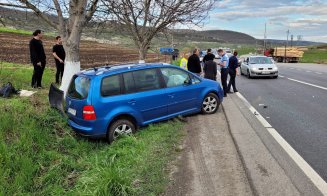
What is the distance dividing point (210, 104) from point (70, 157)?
408 cm

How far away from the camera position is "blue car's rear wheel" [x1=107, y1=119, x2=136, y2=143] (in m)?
7.21

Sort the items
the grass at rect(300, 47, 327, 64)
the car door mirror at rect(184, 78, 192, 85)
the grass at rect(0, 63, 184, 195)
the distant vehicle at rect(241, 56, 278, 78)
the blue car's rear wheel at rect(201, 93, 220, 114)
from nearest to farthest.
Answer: the grass at rect(0, 63, 184, 195)
the car door mirror at rect(184, 78, 192, 85)
the blue car's rear wheel at rect(201, 93, 220, 114)
the distant vehicle at rect(241, 56, 278, 78)
the grass at rect(300, 47, 327, 64)

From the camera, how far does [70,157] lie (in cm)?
685

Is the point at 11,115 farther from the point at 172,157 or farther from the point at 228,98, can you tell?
the point at 228,98

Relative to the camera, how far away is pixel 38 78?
1128cm

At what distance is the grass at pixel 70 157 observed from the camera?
482 cm

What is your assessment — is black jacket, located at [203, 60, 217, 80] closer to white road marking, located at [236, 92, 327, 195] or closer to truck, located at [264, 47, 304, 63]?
white road marking, located at [236, 92, 327, 195]

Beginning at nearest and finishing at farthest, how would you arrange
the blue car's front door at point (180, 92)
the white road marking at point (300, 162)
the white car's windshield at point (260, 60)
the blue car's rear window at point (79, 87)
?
1. the white road marking at point (300, 162)
2. the blue car's rear window at point (79, 87)
3. the blue car's front door at point (180, 92)
4. the white car's windshield at point (260, 60)

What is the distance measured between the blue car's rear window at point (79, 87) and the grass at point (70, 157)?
896 millimetres

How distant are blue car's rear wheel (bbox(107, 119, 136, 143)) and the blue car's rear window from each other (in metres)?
0.85

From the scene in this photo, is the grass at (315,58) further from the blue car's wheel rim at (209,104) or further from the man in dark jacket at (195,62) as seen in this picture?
the blue car's wheel rim at (209,104)

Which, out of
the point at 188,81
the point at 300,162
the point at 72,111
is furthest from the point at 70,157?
the point at 300,162

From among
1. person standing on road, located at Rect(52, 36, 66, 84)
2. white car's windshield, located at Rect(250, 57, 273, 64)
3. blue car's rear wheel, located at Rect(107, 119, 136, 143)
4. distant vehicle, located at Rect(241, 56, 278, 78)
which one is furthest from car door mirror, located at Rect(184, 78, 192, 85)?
white car's windshield, located at Rect(250, 57, 273, 64)

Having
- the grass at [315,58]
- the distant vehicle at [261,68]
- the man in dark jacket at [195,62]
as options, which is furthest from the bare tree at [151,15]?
the grass at [315,58]
